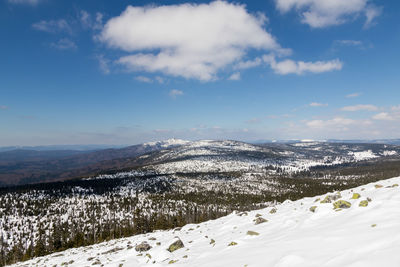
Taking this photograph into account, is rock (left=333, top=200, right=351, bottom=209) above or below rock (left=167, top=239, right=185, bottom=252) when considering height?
above

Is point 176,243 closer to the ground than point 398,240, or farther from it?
closer to the ground

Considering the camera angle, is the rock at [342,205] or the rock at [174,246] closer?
the rock at [342,205]

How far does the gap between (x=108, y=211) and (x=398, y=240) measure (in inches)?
8275

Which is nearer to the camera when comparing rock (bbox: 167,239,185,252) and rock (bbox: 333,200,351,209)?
rock (bbox: 333,200,351,209)

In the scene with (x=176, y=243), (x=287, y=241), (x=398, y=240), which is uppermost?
(x=398, y=240)

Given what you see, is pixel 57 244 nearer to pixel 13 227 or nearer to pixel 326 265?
pixel 13 227

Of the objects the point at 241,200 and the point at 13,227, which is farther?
the point at 241,200

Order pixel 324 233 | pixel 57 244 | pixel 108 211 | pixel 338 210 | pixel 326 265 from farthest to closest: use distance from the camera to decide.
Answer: pixel 108 211 < pixel 57 244 < pixel 338 210 < pixel 324 233 < pixel 326 265

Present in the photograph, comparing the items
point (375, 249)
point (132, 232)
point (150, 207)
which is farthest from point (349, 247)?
point (150, 207)

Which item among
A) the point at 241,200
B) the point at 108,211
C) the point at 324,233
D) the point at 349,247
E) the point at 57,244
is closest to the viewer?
the point at 349,247

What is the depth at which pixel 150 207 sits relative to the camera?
192 m

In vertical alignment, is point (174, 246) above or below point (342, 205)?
below

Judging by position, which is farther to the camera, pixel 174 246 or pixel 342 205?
pixel 174 246

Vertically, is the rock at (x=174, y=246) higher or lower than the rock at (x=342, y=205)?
lower
